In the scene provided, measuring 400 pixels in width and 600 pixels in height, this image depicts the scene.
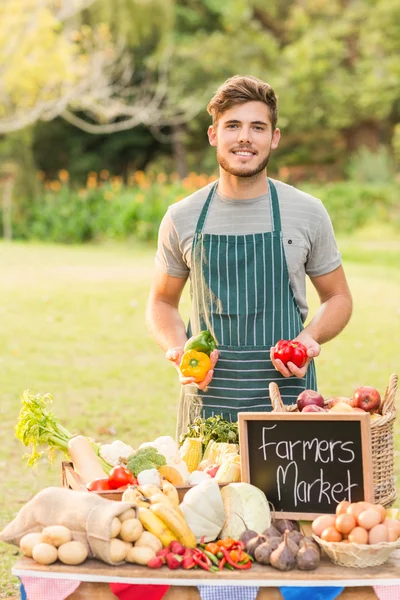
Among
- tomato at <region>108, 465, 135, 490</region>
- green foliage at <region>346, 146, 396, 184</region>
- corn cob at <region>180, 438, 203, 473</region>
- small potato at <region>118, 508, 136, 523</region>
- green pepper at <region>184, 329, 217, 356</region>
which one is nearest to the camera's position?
small potato at <region>118, 508, 136, 523</region>

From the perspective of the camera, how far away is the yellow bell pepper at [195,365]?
3855mm

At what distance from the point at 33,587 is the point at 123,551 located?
30 centimetres

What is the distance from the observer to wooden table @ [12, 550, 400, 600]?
2.95m

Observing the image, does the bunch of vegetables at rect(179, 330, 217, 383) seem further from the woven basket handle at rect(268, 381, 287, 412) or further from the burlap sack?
the burlap sack

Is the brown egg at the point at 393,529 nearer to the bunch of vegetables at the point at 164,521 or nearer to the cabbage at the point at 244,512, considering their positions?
the cabbage at the point at 244,512

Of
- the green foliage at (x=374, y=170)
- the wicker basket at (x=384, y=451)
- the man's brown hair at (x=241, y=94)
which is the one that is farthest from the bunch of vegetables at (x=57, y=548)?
the green foliage at (x=374, y=170)

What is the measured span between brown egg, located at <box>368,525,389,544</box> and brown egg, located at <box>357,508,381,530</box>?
0.02 meters

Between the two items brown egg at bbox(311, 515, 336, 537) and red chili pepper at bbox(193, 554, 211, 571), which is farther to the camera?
brown egg at bbox(311, 515, 336, 537)

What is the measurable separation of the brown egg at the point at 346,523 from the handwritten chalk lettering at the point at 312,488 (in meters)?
0.19

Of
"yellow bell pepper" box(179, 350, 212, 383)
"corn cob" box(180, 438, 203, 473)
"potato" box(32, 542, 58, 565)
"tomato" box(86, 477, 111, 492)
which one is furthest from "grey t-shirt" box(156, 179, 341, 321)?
"potato" box(32, 542, 58, 565)

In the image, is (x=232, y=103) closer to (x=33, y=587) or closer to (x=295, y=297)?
(x=295, y=297)

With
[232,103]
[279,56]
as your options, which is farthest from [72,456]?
[279,56]

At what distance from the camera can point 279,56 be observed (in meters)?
32.2

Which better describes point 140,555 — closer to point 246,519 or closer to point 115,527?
point 115,527
